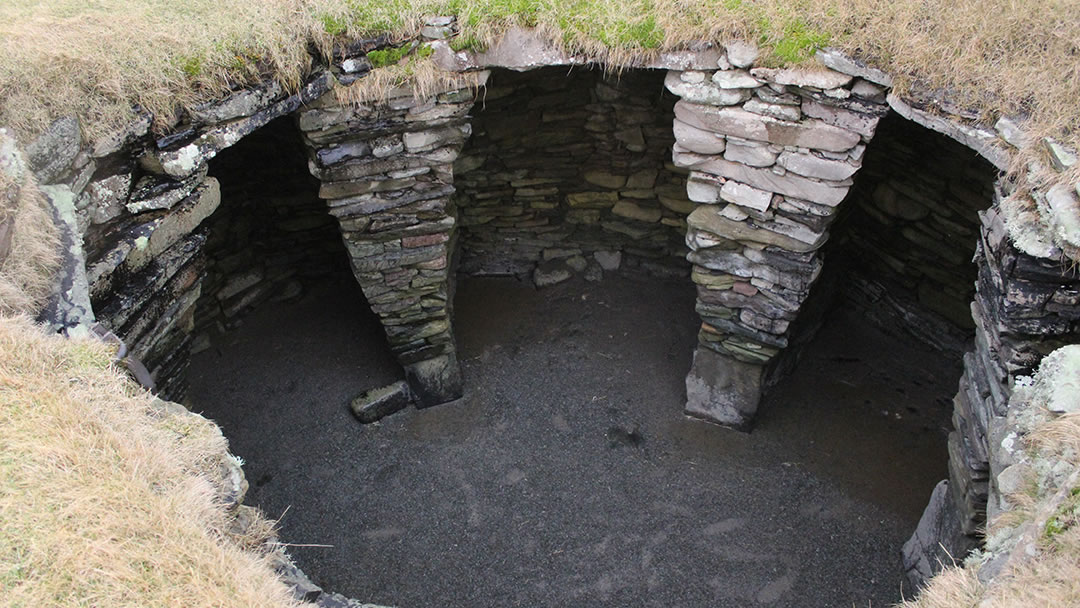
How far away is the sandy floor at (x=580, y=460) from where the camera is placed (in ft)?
20.8

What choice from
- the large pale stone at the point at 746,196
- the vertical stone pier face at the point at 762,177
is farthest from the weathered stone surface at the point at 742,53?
the large pale stone at the point at 746,196

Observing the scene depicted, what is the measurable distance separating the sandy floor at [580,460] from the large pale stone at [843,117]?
334 centimetres

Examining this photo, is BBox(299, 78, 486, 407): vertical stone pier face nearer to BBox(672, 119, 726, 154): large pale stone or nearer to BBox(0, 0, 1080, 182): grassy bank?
BBox(0, 0, 1080, 182): grassy bank

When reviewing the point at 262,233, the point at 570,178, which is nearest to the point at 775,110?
the point at 570,178

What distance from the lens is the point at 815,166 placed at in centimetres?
531

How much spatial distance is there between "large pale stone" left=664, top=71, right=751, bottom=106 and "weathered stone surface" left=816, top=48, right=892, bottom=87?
0.57 metres

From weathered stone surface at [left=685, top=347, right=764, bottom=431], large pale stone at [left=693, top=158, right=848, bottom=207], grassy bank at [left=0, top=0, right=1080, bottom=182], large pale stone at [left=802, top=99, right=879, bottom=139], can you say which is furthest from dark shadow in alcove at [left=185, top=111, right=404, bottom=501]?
large pale stone at [left=802, top=99, right=879, bottom=139]

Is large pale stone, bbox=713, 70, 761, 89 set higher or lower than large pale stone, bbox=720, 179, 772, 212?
higher

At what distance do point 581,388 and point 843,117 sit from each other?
386cm

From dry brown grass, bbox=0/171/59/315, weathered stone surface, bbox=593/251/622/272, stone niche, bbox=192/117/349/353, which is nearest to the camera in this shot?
dry brown grass, bbox=0/171/59/315

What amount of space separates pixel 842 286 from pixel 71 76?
7199mm

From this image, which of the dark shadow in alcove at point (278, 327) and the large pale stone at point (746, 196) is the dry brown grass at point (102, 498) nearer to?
the dark shadow in alcove at point (278, 327)

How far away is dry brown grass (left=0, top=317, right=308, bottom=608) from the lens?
2.80m

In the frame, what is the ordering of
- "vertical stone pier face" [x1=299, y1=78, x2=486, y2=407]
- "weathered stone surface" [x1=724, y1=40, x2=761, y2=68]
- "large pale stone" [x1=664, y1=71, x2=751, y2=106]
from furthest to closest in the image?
1. "vertical stone pier face" [x1=299, y1=78, x2=486, y2=407]
2. "large pale stone" [x1=664, y1=71, x2=751, y2=106]
3. "weathered stone surface" [x1=724, y1=40, x2=761, y2=68]
